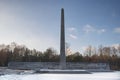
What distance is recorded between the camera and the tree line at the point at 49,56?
2633 inches

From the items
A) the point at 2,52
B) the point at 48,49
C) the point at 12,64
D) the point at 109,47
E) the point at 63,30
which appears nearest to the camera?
the point at 63,30

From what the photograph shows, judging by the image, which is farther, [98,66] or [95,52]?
[95,52]

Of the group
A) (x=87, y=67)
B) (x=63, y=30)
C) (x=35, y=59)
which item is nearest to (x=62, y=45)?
(x=63, y=30)

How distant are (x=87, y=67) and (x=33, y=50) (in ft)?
83.8

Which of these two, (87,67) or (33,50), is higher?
(33,50)

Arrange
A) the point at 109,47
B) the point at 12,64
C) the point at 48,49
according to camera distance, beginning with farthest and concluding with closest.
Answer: the point at 109,47 < the point at 48,49 < the point at 12,64

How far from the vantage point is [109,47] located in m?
78.4

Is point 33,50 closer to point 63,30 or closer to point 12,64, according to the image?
point 12,64

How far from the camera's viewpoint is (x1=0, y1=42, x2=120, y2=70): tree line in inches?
2633

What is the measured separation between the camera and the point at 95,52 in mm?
78688

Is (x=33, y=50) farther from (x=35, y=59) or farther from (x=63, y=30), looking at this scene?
(x=63, y=30)

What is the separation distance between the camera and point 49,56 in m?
70.4

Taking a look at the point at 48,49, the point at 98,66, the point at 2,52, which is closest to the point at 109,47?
the point at 48,49

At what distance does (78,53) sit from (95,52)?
8.89 metres
